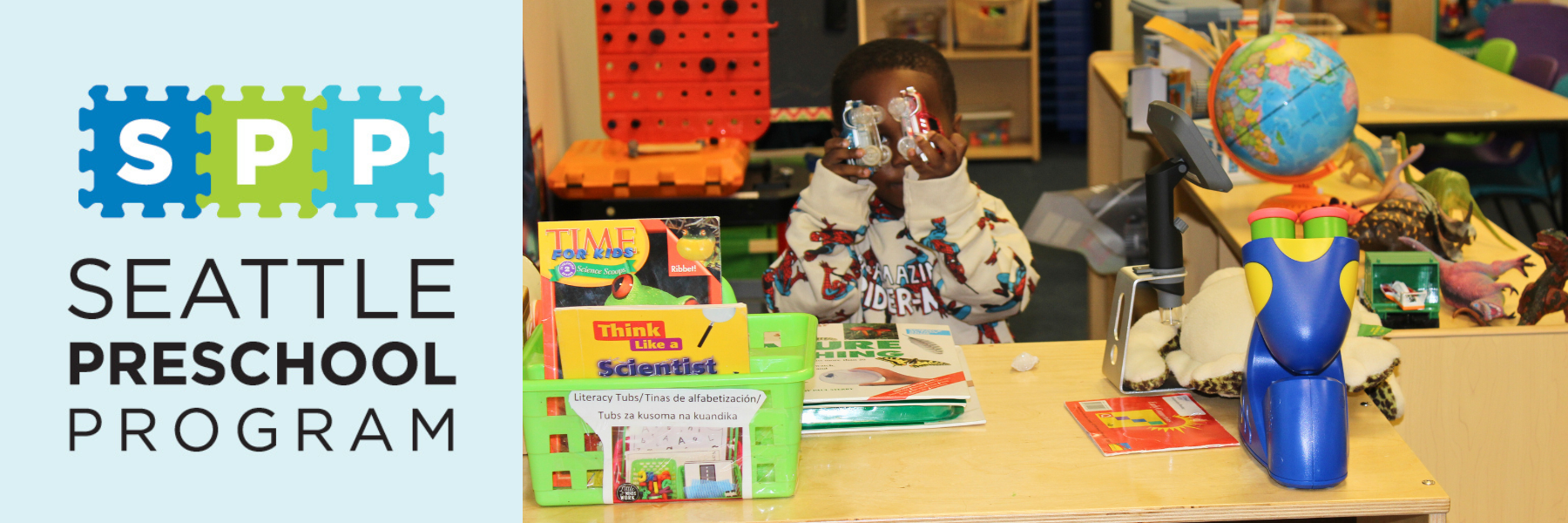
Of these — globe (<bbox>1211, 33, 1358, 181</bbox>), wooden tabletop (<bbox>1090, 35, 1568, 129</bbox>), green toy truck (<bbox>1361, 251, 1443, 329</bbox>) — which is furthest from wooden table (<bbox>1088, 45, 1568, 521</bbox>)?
wooden tabletop (<bbox>1090, 35, 1568, 129</bbox>)

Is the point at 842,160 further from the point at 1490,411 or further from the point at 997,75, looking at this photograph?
the point at 997,75

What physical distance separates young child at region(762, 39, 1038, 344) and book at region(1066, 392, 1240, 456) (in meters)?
0.43

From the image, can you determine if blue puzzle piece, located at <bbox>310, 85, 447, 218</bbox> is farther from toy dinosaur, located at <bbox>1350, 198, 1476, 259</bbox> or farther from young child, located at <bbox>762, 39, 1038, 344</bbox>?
toy dinosaur, located at <bbox>1350, 198, 1476, 259</bbox>

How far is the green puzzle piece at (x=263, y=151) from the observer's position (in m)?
0.79

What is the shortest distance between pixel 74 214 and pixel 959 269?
3.68 ft

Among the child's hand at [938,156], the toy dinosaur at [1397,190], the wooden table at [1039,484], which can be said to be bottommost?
the wooden table at [1039,484]

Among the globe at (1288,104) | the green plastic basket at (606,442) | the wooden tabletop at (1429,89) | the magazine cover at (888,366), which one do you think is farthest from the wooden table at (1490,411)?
the wooden tabletop at (1429,89)

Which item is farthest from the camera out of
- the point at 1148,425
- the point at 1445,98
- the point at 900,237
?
the point at 1445,98

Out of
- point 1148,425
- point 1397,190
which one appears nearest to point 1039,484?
point 1148,425

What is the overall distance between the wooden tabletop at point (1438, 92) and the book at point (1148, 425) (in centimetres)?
154

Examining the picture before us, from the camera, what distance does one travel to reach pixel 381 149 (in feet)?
2.65

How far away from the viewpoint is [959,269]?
1.65 meters

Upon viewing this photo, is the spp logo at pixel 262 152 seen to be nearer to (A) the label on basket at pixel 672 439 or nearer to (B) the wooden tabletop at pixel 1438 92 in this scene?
(A) the label on basket at pixel 672 439

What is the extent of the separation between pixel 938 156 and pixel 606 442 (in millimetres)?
684
